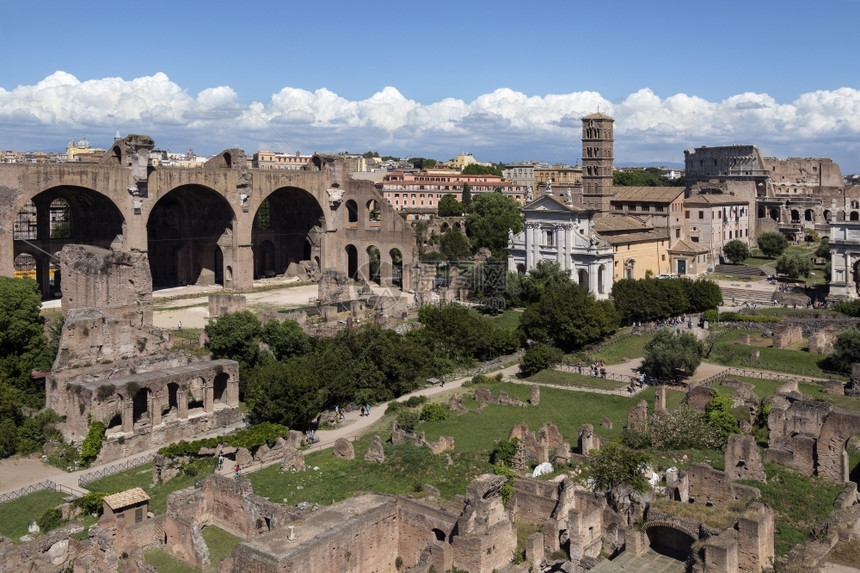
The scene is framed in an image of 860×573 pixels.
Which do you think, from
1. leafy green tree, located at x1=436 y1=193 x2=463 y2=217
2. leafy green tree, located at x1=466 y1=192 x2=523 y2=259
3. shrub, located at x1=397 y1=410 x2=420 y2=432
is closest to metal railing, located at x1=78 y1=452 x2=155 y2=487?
shrub, located at x1=397 y1=410 x2=420 y2=432

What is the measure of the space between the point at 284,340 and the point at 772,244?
142ft

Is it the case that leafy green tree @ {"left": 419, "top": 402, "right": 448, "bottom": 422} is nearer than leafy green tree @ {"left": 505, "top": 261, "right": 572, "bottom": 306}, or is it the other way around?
leafy green tree @ {"left": 419, "top": 402, "right": 448, "bottom": 422}

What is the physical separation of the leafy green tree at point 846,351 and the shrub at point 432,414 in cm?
1688

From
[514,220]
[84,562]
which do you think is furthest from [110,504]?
[514,220]

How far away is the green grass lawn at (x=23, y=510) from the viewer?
81.0ft

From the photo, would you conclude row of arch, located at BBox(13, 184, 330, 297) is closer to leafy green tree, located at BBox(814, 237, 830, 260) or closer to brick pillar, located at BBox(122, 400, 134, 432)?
brick pillar, located at BBox(122, 400, 134, 432)

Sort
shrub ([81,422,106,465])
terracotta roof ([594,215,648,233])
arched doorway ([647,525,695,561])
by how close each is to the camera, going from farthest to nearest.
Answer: terracotta roof ([594,215,648,233]) < shrub ([81,422,106,465]) < arched doorway ([647,525,695,561])

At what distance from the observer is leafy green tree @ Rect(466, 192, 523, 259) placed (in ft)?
240

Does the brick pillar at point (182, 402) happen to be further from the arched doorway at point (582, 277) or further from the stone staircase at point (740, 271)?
the stone staircase at point (740, 271)

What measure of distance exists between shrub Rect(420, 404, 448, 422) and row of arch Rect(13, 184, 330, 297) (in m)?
31.2

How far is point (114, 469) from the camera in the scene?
29875 mm

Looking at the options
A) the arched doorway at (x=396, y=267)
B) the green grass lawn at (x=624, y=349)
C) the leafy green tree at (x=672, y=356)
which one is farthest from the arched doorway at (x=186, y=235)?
the leafy green tree at (x=672, y=356)

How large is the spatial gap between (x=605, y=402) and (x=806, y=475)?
1024 centimetres

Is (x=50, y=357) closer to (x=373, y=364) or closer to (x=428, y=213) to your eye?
(x=373, y=364)
